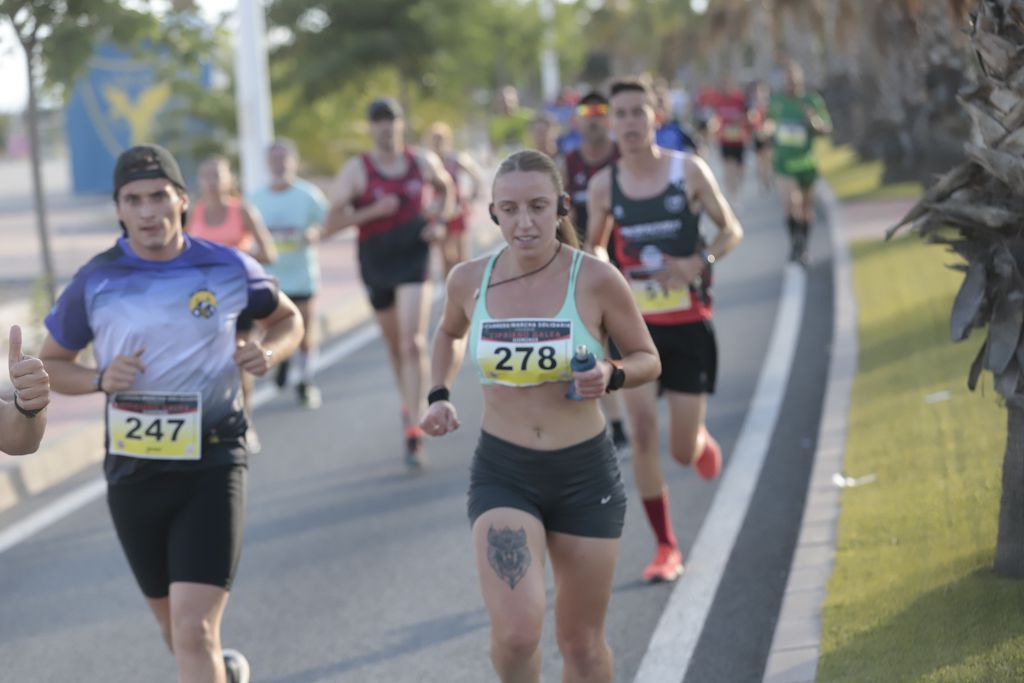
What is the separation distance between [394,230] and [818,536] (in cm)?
382

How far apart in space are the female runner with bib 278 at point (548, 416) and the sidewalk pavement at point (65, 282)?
150cm

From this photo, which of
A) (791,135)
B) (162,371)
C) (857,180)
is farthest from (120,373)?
(857,180)

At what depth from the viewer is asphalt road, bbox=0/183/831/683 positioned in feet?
20.4

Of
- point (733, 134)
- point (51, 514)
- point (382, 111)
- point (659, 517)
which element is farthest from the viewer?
point (733, 134)

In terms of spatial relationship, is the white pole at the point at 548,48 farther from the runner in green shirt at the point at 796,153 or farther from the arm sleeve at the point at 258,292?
the arm sleeve at the point at 258,292

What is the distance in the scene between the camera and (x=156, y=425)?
17.0 feet

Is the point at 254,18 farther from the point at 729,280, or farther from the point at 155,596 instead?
the point at 155,596

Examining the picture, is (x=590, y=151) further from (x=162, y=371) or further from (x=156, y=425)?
(x=156, y=425)

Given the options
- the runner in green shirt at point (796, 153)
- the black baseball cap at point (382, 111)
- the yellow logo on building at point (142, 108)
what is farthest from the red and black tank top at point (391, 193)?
the yellow logo on building at point (142, 108)

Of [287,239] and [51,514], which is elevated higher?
[287,239]

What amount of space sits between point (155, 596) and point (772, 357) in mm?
8013

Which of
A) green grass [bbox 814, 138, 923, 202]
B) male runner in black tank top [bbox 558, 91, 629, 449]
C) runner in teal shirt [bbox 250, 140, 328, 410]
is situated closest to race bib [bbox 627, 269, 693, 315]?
male runner in black tank top [bbox 558, 91, 629, 449]

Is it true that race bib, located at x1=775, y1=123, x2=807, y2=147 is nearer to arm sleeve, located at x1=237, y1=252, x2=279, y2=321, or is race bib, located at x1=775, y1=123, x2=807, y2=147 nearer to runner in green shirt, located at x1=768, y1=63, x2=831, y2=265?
runner in green shirt, located at x1=768, y1=63, x2=831, y2=265

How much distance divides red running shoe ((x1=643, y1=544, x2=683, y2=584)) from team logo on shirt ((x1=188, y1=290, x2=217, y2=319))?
8.41 ft
